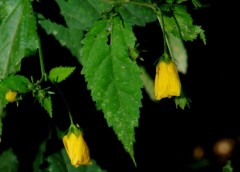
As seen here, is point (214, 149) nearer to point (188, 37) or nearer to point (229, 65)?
point (229, 65)

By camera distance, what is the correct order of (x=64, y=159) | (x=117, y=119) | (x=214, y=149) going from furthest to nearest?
(x=214, y=149) → (x=64, y=159) → (x=117, y=119)

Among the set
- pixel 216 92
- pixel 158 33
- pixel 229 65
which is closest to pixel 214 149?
pixel 216 92

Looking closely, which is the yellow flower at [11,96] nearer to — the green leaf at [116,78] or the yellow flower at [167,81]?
the green leaf at [116,78]

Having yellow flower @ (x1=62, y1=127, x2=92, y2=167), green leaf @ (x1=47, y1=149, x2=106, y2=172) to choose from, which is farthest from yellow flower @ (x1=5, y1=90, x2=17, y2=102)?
green leaf @ (x1=47, y1=149, x2=106, y2=172)

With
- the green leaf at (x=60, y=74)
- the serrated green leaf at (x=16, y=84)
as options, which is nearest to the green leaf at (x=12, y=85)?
the serrated green leaf at (x=16, y=84)

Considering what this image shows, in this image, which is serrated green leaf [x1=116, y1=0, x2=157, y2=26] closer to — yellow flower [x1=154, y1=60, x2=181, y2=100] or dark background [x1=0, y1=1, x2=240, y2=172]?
dark background [x1=0, y1=1, x2=240, y2=172]
